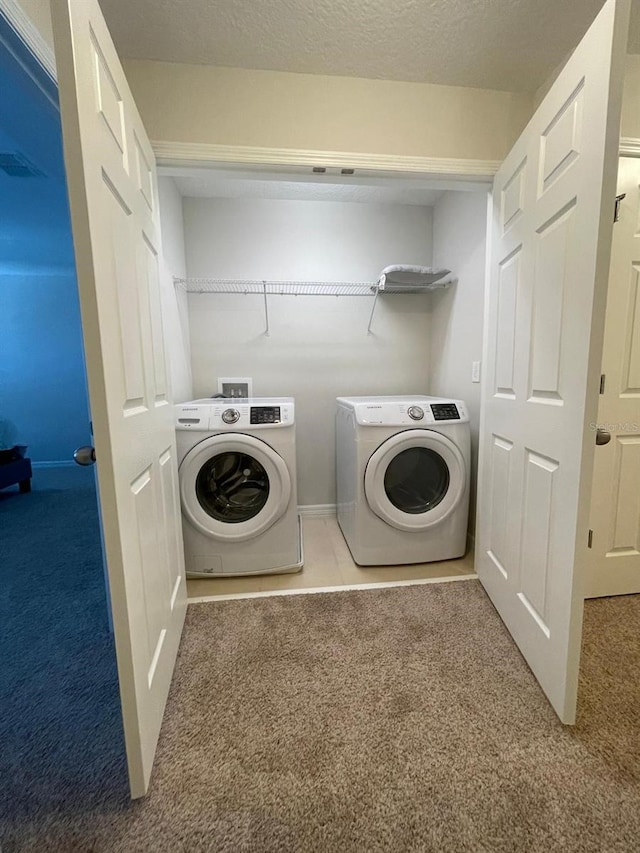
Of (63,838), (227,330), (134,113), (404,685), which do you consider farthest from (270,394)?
(63,838)

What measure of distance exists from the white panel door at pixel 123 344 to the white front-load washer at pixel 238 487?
423mm

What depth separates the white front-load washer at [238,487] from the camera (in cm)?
156

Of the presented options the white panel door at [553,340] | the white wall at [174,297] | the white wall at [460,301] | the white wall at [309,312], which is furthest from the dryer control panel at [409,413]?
the white wall at [174,297]

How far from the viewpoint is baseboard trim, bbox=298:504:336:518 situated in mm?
2469

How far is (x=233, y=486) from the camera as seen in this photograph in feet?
5.75

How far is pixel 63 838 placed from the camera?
0.74m

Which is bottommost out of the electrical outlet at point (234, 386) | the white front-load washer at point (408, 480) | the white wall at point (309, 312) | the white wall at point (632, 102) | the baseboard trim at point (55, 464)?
the baseboard trim at point (55, 464)

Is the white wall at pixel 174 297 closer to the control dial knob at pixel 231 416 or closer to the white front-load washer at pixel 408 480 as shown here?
the control dial knob at pixel 231 416

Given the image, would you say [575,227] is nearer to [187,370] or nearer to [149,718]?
[149,718]

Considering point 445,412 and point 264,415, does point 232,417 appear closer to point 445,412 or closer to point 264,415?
point 264,415

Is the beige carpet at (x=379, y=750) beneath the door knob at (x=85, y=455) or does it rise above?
beneath

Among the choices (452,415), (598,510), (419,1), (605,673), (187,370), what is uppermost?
(419,1)

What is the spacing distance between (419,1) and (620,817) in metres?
2.35

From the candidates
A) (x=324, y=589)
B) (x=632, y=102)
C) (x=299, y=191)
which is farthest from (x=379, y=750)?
(x=299, y=191)
